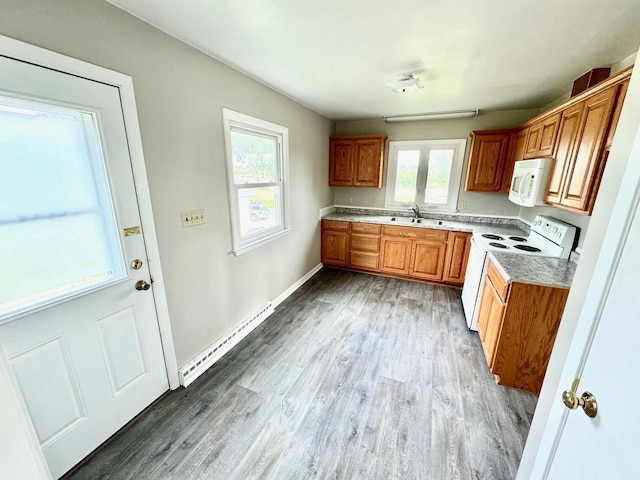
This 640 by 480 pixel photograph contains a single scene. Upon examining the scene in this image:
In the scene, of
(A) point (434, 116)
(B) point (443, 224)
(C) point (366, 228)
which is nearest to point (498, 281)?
(B) point (443, 224)

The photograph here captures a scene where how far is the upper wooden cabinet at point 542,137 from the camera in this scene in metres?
2.23

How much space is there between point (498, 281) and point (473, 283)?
0.71 m

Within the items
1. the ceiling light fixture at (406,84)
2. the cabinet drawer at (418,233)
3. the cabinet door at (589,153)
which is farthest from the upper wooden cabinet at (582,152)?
the cabinet drawer at (418,233)

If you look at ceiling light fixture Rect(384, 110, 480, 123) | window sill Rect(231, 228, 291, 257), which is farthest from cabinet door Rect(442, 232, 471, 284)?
window sill Rect(231, 228, 291, 257)

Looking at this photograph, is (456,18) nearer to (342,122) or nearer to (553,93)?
(553,93)

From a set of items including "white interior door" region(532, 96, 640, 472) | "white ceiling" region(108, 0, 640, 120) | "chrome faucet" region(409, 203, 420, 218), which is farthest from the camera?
"chrome faucet" region(409, 203, 420, 218)

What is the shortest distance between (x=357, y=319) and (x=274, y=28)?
8.67ft

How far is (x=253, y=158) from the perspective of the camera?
8.48ft

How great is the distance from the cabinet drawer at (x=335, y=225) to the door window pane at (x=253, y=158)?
4.67 ft

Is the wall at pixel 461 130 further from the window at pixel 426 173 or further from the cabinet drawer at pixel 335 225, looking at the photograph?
the cabinet drawer at pixel 335 225

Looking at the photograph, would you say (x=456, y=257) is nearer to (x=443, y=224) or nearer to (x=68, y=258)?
(x=443, y=224)

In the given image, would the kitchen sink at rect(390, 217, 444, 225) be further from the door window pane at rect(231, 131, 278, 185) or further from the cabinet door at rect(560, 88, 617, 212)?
the door window pane at rect(231, 131, 278, 185)

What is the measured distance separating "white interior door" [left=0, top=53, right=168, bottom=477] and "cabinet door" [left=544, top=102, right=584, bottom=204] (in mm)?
3002

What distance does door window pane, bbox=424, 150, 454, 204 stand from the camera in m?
3.90
